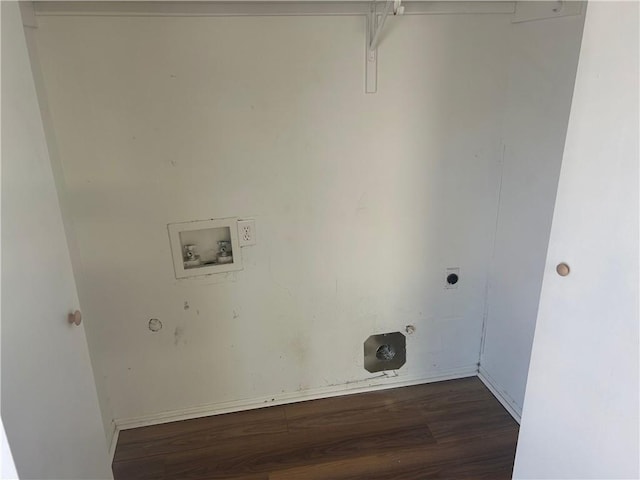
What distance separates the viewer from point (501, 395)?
86.3 inches

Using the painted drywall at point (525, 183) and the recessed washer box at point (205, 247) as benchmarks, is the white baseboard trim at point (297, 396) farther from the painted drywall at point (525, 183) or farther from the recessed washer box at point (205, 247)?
the recessed washer box at point (205, 247)

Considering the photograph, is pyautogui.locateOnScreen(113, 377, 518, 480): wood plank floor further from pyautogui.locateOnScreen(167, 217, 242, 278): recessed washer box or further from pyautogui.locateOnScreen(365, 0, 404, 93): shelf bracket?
pyautogui.locateOnScreen(365, 0, 404, 93): shelf bracket

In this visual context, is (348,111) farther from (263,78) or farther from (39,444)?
(39,444)

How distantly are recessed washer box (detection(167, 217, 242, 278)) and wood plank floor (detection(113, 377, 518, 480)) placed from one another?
0.72 metres

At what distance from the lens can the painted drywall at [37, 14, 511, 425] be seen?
5.34 ft

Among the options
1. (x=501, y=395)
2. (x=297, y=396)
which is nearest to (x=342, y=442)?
(x=297, y=396)

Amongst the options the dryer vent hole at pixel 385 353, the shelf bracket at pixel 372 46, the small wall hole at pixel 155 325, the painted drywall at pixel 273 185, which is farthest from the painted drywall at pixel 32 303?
the dryer vent hole at pixel 385 353

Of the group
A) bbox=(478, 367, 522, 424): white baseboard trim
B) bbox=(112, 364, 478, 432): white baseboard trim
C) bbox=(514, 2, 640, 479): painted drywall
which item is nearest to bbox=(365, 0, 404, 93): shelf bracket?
bbox=(514, 2, 640, 479): painted drywall

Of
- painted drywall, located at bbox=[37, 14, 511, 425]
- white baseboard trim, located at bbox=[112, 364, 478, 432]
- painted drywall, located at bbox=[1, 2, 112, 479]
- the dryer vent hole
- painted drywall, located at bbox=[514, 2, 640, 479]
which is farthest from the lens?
the dryer vent hole

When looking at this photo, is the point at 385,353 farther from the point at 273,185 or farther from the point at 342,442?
the point at 273,185

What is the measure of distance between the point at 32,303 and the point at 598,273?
1240 millimetres

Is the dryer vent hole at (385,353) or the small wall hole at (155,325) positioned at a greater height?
the small wall hole at (155,325)

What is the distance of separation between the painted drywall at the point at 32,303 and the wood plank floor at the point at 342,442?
772 millimetres

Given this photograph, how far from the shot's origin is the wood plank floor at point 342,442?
184 cm
